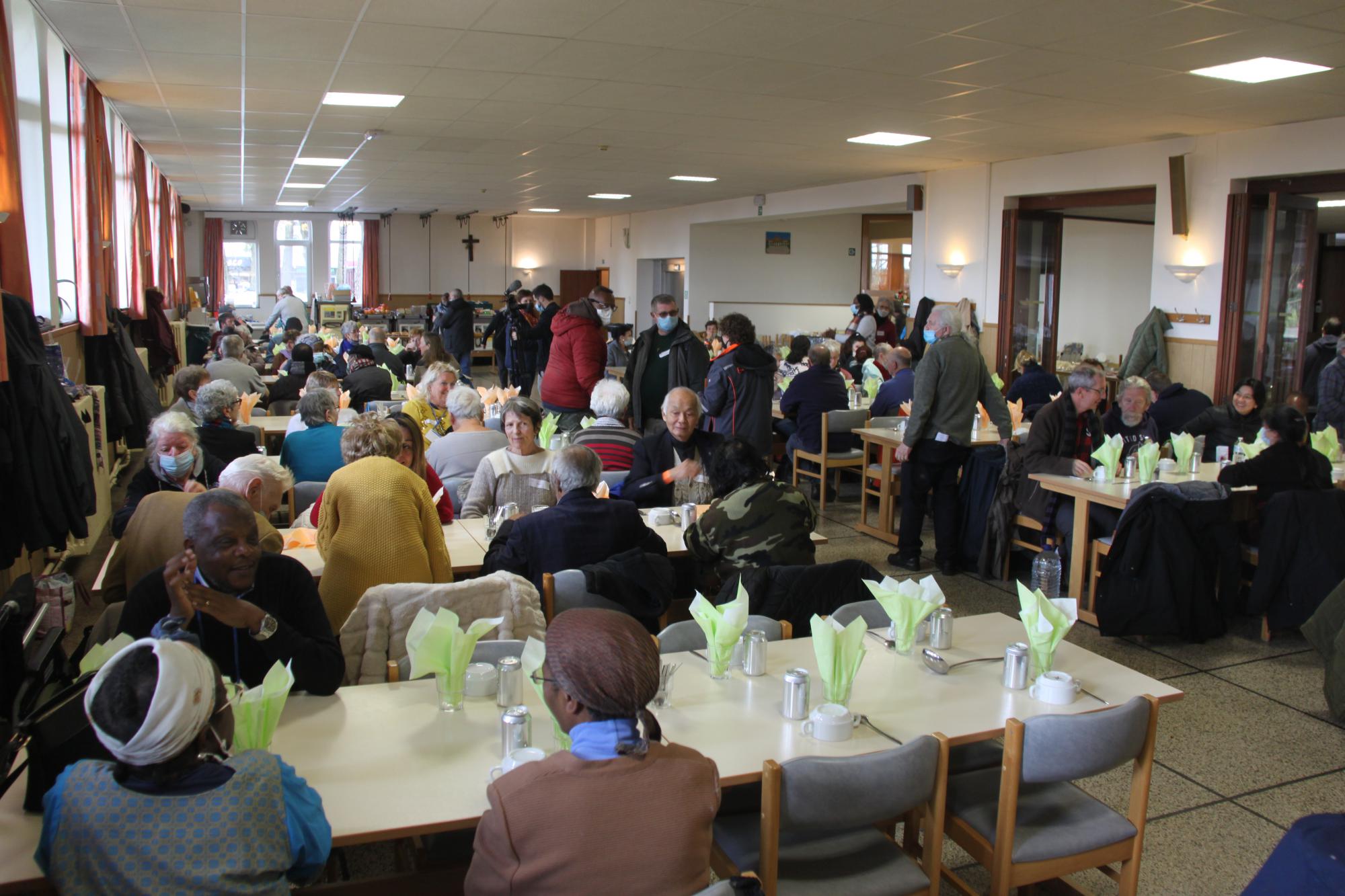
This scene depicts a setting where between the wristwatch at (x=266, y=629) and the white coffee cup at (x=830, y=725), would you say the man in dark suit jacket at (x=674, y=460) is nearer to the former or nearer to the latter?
the white coffee cup at (x=830, y=725)

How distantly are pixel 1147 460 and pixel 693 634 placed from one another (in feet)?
A: 11.0

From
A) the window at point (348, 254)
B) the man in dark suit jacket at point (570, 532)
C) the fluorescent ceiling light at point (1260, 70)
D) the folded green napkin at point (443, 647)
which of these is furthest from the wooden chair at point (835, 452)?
the window at point (348, 254)

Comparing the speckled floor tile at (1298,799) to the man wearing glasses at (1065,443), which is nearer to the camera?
the speckled floor tile at (1298,799)

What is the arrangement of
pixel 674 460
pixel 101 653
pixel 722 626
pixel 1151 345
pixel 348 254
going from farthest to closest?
pixel 348 254 → pixel 1151 345 → pixel 674 460 → pixel 722 626 → pixel 101 653

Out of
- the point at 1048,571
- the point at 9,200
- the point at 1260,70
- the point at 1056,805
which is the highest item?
the point at 1260,70

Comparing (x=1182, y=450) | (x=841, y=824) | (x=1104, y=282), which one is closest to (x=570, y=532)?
(x=841, y=824)

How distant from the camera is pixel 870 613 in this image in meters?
3.21

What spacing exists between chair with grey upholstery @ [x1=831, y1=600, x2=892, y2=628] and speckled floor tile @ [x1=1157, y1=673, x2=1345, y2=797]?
1.31 meters

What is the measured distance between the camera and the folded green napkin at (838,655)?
2.51m

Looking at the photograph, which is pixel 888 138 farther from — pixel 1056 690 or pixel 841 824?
pixel 841 824

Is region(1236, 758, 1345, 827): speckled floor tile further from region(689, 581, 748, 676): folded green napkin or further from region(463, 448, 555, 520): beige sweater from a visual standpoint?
region(463, 448, 555, 520): beige sweater

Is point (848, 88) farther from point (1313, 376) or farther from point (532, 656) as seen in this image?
point (1313, 376)

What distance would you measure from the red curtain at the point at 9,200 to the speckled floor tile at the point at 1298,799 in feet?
15.5

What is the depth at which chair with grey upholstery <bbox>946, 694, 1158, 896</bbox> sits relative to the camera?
90.9 inches
